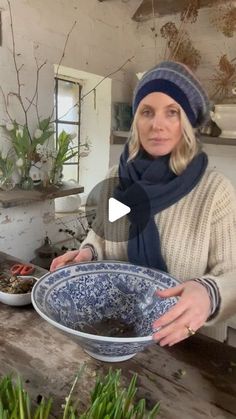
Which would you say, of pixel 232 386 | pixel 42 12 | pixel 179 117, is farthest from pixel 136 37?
pixel 232 386

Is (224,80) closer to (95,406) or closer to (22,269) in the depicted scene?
(22,269)

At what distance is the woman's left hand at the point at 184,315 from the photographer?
1.65ft

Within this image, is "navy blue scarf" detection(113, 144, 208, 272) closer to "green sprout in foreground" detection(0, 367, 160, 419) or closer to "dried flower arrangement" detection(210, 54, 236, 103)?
"green sprout in foreground" detection(0, 367, 160, 419)

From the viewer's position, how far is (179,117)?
0.81 metres

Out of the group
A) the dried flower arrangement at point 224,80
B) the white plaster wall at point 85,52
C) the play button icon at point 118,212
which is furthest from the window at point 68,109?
the play button icon at point 118,212

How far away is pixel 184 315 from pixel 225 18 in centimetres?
163

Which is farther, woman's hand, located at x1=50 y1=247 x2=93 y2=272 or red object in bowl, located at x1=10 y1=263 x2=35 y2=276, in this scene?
red object in bowl, located at x1=10 y1=263 x2=35 y2=276

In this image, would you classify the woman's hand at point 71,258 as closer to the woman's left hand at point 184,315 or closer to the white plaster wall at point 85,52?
the woman's left hand at point 184,315

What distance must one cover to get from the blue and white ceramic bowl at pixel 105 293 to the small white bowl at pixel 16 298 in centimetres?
16

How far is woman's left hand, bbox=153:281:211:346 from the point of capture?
0.50m

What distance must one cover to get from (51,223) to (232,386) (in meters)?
1.41

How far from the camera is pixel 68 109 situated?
200cm

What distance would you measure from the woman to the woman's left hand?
0.21m

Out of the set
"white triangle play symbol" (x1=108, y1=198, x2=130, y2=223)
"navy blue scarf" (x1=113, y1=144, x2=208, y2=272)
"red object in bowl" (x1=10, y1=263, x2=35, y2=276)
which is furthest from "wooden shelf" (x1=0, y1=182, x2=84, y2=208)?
"navy blue scarf" (x1=113, y1=144, x2=208, y2=272)
